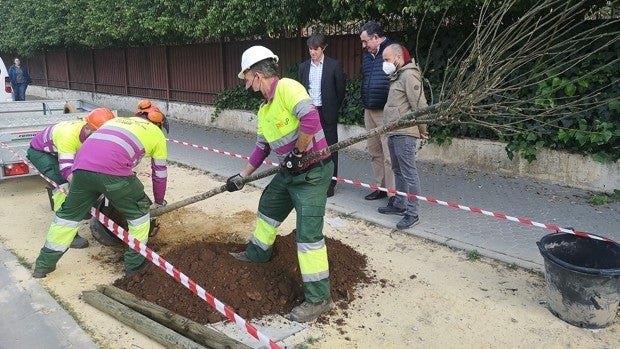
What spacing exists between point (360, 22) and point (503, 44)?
5797 millimetres

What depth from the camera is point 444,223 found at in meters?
5.52

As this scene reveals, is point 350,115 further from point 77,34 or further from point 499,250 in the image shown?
point 77,34

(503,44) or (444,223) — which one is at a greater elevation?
(503,44)

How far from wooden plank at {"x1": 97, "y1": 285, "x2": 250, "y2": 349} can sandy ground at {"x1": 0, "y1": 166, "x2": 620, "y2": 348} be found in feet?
0.55

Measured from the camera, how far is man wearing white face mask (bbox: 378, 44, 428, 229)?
16.9ft

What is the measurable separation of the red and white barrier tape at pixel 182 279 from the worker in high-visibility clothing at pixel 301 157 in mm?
565

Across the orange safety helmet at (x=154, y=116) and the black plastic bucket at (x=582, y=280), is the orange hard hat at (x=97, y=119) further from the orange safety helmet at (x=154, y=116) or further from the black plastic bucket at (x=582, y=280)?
the black plastic bucket at (x=582, y=280)

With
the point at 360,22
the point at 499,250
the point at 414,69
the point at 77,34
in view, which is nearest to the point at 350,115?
the point at 360,22

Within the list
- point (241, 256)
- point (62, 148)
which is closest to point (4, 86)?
point (62, 148)

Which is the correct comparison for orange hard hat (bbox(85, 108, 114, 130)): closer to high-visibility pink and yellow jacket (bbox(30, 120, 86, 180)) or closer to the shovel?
high-visibility pink and yellow jacket (bbox(30, 120, 86, 180))

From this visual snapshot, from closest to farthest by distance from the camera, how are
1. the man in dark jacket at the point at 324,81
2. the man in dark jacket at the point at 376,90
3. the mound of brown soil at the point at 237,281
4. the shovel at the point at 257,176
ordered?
the shovel at the point at 257,176
the mound of brown soil at the point at 237,281
the man in dark jacket at the point at 376,90
the man in dark jacket at the point at 324,81

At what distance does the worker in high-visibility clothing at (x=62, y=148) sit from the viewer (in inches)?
193

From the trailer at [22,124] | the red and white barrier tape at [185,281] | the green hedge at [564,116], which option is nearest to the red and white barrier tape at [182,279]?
the red and white barrier tape at [185,281]

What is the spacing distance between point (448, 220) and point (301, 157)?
2.65 meters
